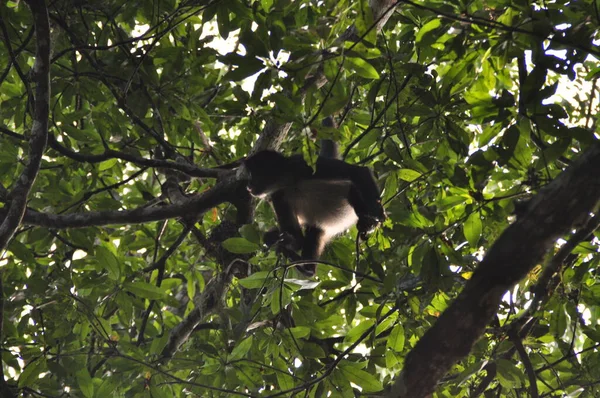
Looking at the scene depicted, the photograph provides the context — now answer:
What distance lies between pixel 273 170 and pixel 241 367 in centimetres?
166

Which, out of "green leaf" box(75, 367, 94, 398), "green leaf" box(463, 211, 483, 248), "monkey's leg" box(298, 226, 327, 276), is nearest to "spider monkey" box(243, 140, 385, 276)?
"monkey's leg" box(298, 226, 327, 276)

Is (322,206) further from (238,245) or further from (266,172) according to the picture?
(238,245)

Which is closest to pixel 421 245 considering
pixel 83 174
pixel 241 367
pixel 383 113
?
pixel 383 113

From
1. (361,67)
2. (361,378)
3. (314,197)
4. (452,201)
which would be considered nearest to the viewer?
(361,67)

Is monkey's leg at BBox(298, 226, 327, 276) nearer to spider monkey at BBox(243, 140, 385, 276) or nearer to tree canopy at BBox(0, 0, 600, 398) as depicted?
spider monkey at BBox(243, 140, 385, 276)

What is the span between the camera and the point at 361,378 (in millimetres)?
3191

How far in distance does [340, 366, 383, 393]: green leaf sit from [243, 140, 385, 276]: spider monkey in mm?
1236

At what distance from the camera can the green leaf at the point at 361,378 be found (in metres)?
3.18

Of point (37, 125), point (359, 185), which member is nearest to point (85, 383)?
point (37, 125)

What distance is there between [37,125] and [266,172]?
1.67 m

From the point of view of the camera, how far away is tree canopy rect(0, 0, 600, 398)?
99.2 inches

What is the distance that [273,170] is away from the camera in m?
4.79

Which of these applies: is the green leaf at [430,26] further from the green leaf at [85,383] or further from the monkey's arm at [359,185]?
the green leaf at [85,383]

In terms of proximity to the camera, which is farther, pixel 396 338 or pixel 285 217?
pixel 285 217
